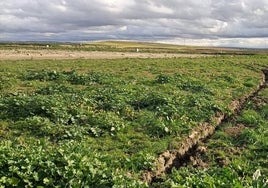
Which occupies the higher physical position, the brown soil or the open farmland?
the open farmland

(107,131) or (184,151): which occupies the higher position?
(107,131)

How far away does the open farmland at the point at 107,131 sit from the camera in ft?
29.5

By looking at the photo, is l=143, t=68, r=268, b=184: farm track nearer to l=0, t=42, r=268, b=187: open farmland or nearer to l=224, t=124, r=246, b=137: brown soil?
l=0, t=42, r=268, b=187: open farmland

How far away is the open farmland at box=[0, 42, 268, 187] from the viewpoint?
8992 millimetres

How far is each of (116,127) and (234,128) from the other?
4271 millimetres

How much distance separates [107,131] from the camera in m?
13.6

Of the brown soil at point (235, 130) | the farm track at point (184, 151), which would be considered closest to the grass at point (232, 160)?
the brown soil at point (235, 130)

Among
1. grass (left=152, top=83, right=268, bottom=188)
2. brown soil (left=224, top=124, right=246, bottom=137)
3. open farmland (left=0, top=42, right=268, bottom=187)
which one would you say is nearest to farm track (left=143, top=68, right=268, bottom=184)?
open farmland (left=0, top=42, right=268, bottom=187)

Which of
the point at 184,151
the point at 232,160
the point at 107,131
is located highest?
the point at 107,131

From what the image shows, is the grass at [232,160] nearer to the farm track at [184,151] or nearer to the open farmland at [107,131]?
the open farmland at [107,131]

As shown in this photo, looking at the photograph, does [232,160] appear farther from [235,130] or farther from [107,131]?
[107,131]

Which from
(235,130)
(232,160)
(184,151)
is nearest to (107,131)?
(184,151)

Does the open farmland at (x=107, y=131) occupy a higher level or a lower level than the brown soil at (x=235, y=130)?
higher

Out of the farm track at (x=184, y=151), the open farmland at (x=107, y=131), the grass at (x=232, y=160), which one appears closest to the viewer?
the grass at (x=232, y=160)
